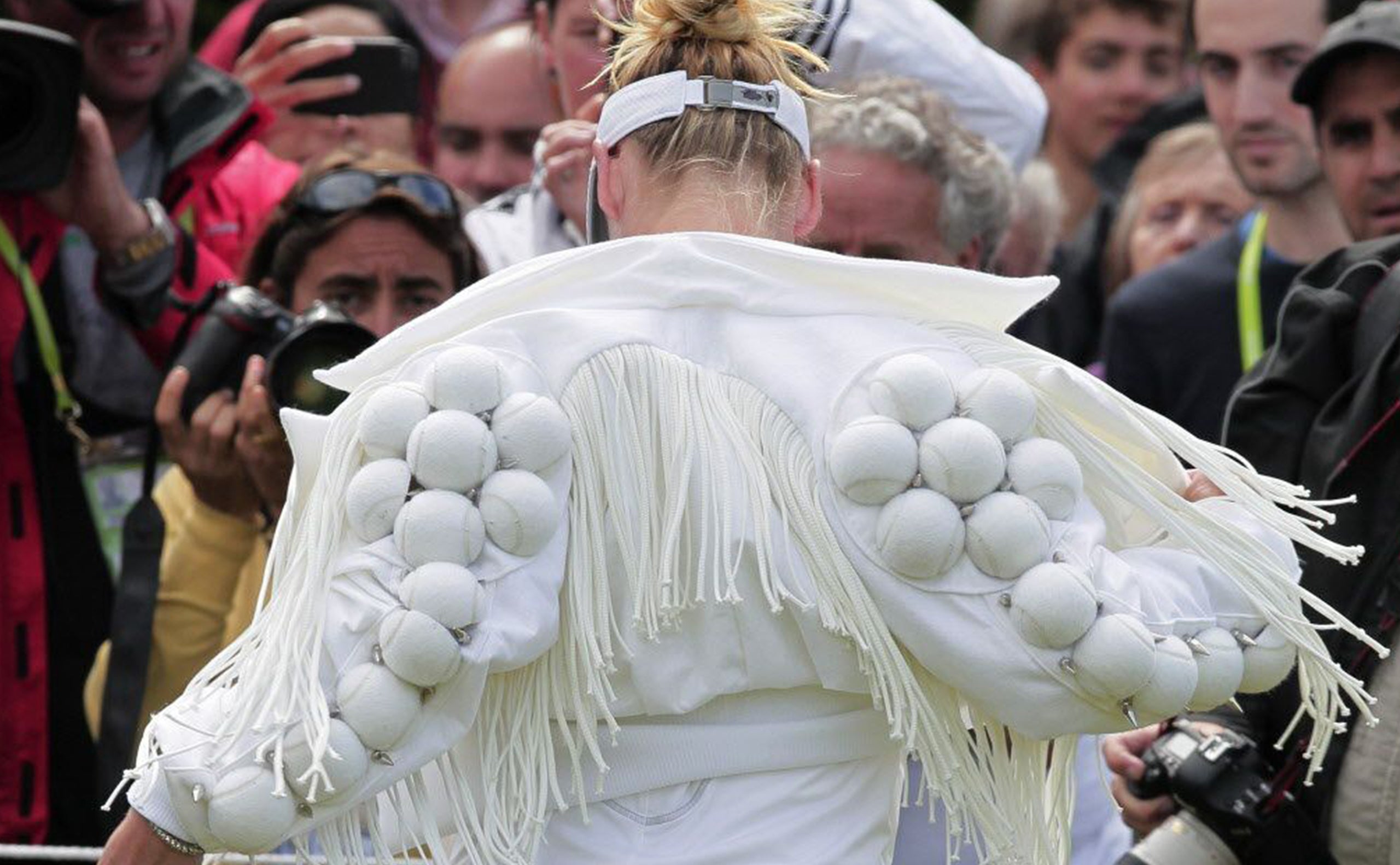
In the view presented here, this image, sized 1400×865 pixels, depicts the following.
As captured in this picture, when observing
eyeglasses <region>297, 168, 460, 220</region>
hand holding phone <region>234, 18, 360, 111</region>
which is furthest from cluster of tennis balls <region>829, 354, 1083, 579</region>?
hand holding phone <region>234, 18, 360, 111</region>

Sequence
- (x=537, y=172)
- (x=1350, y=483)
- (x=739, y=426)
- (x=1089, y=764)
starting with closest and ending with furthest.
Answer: (x=739, y=426) < (x=1350, y=483) < (x=1089, y=764) < (x=537, y=172)

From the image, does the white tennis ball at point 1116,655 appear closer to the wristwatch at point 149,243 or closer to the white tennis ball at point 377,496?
the white tennis ball at point 377,496

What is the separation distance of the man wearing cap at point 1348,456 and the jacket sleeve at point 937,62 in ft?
2.74

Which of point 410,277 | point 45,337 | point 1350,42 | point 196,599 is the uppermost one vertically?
point 1350,42

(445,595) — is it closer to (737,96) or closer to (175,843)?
(175,843)

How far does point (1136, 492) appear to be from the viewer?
2.48m

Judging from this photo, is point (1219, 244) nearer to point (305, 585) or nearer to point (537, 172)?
point (537, 172)

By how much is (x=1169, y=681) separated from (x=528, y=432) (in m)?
0.74

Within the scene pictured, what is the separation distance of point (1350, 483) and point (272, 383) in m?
1.75

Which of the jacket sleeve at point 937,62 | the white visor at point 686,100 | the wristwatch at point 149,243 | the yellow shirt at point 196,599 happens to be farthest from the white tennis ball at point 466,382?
the jacket sleeve at point 937,62

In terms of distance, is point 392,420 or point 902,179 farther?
point 902,179

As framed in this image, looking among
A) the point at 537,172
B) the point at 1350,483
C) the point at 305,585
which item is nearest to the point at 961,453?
the point at 305,585

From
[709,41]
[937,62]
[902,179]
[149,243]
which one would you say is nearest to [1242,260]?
[937,62]

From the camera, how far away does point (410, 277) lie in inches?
163
